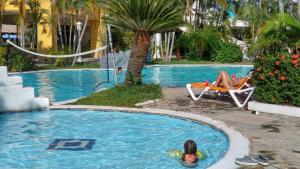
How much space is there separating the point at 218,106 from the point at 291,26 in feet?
9.49

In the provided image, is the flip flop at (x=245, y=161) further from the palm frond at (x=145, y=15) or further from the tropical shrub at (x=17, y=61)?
the tropical shrub at (x=17, y=61)

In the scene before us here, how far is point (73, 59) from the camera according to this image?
103 ft

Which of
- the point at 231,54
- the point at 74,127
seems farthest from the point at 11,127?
the point at 231,54

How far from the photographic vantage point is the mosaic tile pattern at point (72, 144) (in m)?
8.74

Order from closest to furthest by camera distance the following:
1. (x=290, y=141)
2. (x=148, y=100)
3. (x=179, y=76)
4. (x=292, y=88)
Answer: (x=290, y=141) → (x=292, y=88) → (x=148, y=100) → (x=179, y=76)

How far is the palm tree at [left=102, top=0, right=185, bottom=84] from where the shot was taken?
14.1 meters

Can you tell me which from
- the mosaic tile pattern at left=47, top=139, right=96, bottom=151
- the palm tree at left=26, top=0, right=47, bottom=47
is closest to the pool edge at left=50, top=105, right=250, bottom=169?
the mosaic tile pattern at left=47, top=139, right=96, bottom=151

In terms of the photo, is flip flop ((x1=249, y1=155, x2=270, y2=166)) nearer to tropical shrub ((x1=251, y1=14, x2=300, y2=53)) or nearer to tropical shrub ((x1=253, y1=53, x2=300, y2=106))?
tropical shrub ((x1=253, y1=53, x2=300, y2=106))

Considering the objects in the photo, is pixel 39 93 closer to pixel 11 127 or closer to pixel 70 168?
pixel 11 127

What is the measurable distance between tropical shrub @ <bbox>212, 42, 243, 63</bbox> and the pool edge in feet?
75.7

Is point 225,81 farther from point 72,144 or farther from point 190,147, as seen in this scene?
point 190,147

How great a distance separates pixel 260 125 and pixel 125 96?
5142 mm

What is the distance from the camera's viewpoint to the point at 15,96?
12445mm

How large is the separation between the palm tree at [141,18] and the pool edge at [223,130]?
2.49 metres
